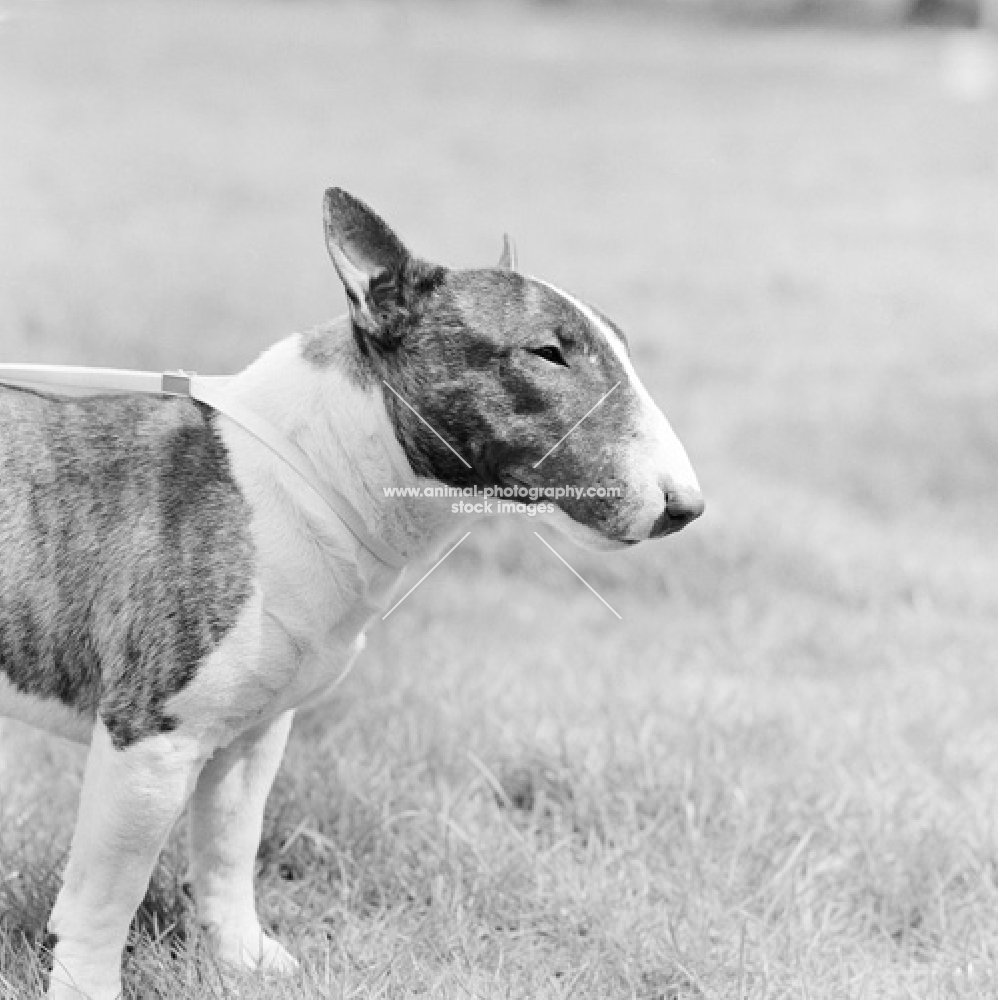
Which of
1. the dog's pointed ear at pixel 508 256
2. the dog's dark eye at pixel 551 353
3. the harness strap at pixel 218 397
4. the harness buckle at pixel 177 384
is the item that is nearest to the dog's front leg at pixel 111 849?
the harness strap at pixel 218 397

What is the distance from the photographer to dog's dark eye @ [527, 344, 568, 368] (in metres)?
2.84

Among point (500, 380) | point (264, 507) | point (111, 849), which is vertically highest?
point (500, 380)

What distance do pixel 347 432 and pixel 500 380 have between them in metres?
0.35

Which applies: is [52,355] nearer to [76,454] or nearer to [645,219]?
[76,454]

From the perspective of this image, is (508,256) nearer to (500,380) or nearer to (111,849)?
(500,380)

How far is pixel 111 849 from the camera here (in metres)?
2.91

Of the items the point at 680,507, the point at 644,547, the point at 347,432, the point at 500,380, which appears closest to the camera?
the point at 680,507

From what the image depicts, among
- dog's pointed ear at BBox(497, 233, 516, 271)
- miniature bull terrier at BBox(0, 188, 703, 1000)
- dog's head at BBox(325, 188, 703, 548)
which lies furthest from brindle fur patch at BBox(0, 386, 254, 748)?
dog's pointed ear at BBox(497, 233, 516, 271)

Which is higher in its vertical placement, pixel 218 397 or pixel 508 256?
pixel 508 256

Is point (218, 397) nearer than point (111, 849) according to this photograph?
No

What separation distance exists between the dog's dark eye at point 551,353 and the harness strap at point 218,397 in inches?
20.1

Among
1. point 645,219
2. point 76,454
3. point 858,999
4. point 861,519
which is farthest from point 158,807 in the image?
point 645,219

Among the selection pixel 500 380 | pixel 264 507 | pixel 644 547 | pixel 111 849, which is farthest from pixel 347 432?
pixel 644 547

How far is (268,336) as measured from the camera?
8.47 meters
